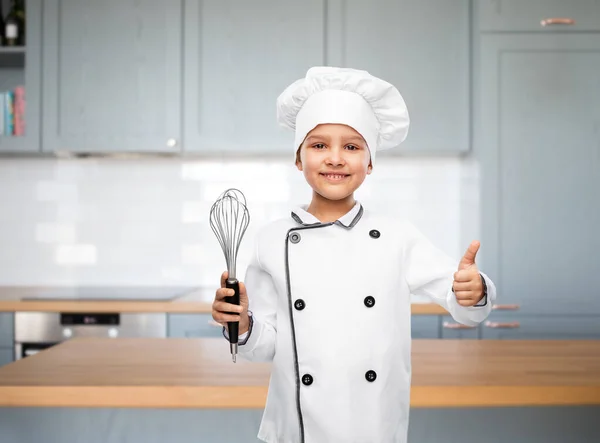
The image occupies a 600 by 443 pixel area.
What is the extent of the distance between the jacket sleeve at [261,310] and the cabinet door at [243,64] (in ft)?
5.40

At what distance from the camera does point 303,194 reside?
2908 millimetres

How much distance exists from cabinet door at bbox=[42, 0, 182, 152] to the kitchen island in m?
1.21

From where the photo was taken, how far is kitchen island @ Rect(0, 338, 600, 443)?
1.17 meters

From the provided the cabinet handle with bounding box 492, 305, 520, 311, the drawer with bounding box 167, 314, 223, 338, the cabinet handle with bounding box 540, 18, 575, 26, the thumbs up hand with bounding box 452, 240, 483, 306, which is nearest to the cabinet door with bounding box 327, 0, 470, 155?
the cabinet handle with bounding box 540, 18, 575, 26

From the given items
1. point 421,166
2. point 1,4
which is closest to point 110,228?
point 1,4

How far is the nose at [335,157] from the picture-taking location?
90 centimetres

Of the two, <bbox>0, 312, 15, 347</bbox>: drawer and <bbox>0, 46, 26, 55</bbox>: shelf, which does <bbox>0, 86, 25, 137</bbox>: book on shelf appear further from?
<bbox>0, 312, 15, 347</bbox>: drawer

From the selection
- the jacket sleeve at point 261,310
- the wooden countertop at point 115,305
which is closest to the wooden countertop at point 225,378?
the jacket sleeve at point 261,310

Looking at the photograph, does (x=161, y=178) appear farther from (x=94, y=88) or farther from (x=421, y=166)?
(x=421, y=166)

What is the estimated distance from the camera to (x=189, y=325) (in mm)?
2383

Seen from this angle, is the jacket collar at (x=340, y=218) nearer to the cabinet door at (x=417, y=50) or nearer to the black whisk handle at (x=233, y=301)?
the black whisk handle at (x=233, y=301)

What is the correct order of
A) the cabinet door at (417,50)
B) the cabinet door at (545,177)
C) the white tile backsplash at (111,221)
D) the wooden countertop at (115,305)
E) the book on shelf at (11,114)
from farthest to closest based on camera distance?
1. the white tile backsplash at (111,221)
2. the book on shelf at (11,114)
3. the cabinet door at (417,50)
4. the cabinet door at (545,177)
5. the wooden countertop at (115,305)

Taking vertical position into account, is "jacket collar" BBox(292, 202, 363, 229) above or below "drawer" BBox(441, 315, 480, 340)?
above

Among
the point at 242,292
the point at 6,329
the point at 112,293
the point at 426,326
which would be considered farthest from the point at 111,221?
the point at 242,292
